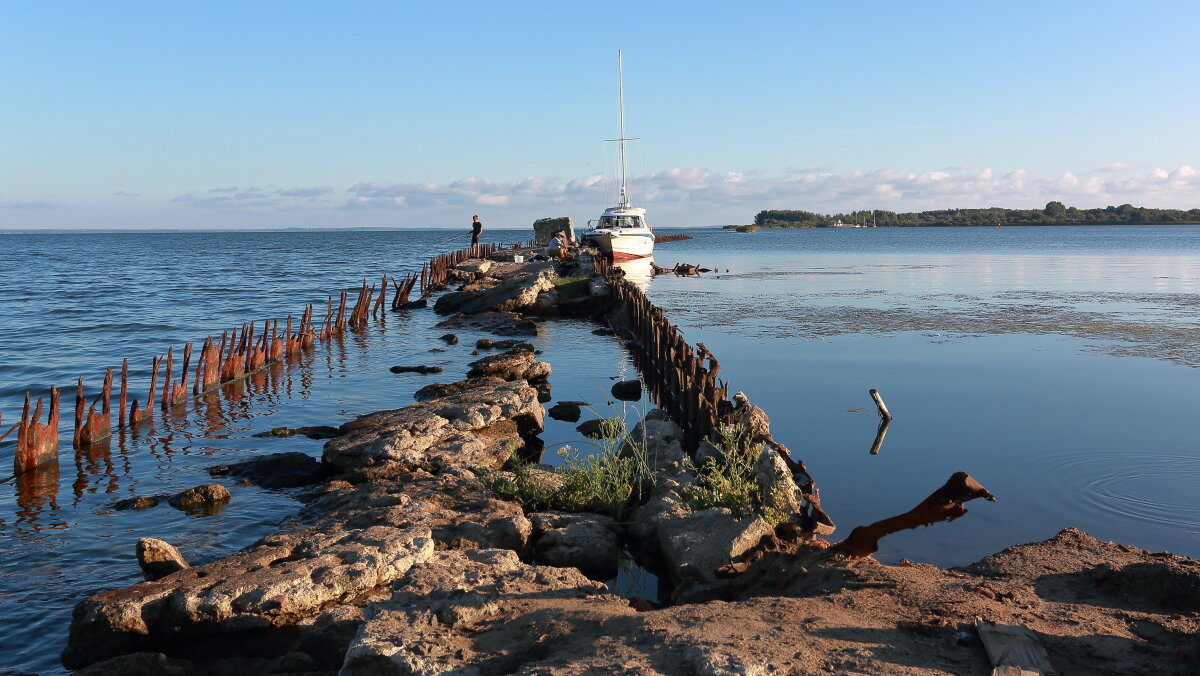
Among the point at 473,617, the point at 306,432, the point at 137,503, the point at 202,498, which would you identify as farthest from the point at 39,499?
the point at 473,617

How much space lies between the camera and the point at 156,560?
766 cm

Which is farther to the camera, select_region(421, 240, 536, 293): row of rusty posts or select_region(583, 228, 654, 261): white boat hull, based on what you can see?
select_region(583, 228, 654, 261): white boat hull

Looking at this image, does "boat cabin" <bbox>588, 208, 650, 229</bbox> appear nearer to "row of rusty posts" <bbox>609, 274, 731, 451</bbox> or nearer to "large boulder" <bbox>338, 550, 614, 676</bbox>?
"row of rusty posts" <bbox>609, 274, 731, 451</bbox>

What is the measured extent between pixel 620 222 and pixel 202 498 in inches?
1568

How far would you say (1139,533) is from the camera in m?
9.14

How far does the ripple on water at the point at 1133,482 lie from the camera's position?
9789mm

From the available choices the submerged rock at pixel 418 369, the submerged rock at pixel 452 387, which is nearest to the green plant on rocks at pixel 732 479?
the submerged rock at pixel 452 387

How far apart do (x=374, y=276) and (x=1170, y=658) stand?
55.2m

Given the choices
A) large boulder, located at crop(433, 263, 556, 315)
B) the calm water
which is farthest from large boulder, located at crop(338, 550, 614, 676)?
large boulder, located at crop(433, 263, 556, 315)

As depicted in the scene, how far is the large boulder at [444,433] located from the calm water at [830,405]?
79 cm

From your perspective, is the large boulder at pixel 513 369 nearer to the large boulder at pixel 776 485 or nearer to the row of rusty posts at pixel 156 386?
the row of rusty posts at pixel 156 386

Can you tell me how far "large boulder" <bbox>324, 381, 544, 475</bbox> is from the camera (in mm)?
11148

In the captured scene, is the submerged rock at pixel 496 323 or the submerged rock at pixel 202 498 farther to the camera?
the submerged rock at pixel 496 323

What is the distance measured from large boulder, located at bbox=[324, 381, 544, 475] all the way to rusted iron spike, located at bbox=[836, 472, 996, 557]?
5130 mm
